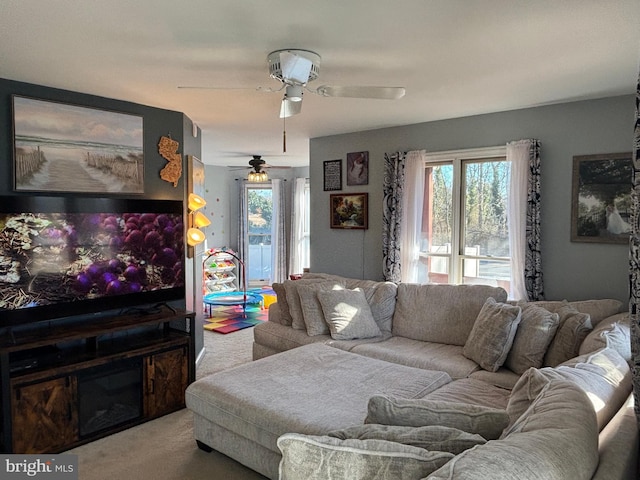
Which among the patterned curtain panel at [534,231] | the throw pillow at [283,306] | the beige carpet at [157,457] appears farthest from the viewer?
the throw pillow at [283,306]

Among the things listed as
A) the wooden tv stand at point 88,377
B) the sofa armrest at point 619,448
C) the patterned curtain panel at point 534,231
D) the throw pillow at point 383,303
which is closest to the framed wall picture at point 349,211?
the throw pillow at point 383,303

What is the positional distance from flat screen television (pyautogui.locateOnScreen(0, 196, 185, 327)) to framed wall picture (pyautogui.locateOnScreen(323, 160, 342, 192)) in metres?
1.98

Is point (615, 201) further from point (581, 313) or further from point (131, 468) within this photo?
point (131, 468)

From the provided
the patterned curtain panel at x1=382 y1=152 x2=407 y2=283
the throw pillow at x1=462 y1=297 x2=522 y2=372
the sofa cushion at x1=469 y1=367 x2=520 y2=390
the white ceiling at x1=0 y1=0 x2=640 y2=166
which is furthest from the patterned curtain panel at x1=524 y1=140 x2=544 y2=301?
the patterned curtain panel at x1=382 y1=152 x2=407 y2=283

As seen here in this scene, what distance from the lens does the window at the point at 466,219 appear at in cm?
412

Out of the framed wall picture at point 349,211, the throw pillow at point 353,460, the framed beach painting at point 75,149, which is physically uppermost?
the framed beach painting at point 75,149

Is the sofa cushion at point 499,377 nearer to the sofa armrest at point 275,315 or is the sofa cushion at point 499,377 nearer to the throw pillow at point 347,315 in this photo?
the throw pillow at point 347,315

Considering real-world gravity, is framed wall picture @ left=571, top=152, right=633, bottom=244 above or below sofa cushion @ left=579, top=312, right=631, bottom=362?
above

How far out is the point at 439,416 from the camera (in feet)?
5.28

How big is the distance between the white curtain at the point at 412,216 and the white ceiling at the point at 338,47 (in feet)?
2.63

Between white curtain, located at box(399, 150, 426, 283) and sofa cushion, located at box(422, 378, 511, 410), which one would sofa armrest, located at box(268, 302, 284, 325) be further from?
sofa cushion, located at box(422, 378, 511, 410)

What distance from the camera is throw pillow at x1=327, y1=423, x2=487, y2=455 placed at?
1.36 m

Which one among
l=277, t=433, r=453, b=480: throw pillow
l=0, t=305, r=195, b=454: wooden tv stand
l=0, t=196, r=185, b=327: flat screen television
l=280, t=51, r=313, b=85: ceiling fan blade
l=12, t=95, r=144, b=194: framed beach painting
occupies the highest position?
l=280, t=51, r=313, b=85: ceiling fan blade

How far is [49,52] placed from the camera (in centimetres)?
254
